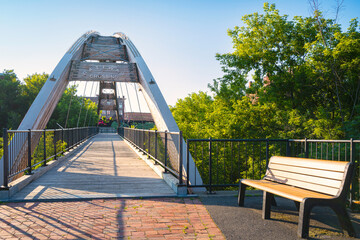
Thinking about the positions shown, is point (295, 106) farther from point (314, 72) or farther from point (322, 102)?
point (314, 72)

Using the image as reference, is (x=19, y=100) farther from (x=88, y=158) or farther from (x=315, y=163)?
(x=315, y=163)

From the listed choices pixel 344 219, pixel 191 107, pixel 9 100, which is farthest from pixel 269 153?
pixel 9 100

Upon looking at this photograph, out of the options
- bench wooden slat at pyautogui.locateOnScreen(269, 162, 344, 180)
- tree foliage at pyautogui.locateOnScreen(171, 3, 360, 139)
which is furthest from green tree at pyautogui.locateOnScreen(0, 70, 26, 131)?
bench wooden slat at pyautogui.locateOnScreen(269, 162, 344, 180)

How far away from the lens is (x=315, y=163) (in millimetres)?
3820

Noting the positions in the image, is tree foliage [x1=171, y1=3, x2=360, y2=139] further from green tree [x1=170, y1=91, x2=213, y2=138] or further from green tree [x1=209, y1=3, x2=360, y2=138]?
green tree [x1=170, y1=91, x2=213, y2=138]

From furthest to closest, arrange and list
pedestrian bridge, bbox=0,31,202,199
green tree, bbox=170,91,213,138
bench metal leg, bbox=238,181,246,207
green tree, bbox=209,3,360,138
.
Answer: green tree, bbox=170,91,213,138, green tree, bbox=209,3,360,138, pedestrian bridge, bbox=0,31,202,199, bench metal leg, bbox=238,181,246,207

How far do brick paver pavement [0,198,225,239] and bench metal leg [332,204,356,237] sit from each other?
1320 mm

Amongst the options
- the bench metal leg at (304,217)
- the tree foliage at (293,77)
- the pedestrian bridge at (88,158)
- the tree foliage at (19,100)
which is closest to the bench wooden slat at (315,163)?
the bench metal leg at (304,217)

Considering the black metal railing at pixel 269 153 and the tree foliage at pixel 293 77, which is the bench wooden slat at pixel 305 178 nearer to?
the black metal railing at pixel 269 153

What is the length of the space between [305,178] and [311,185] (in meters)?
0.16

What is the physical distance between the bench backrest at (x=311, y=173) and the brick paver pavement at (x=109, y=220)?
4.14ft

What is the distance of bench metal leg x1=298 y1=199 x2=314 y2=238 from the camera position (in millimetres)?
3281

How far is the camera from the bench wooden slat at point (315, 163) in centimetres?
343

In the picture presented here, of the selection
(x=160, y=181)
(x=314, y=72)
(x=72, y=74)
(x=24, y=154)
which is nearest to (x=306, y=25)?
(x=314, y=72)
